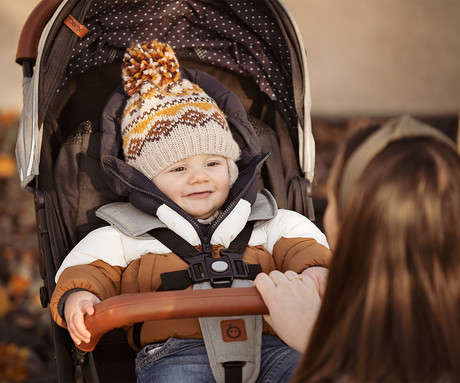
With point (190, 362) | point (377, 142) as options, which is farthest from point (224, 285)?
point (377, 142)

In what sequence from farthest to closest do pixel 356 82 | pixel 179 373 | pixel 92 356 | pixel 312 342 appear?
Answer: 1. pixel 356 82
2. pixel 92 356
3. pixel 179 373
4. pixel 312 342

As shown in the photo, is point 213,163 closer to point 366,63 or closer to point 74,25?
point 74,25

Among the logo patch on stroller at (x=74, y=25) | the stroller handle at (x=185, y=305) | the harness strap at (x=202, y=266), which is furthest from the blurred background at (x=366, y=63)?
the stroller handle at (x=185, y=305)

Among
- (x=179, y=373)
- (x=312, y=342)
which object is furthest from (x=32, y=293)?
(x=312, y=342)

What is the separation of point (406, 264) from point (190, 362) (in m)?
1.02

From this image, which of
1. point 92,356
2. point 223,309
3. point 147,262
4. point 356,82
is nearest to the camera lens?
point 223,309

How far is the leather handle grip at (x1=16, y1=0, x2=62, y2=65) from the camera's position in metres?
2.63

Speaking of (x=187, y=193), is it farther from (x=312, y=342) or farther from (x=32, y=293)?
(x=32, y=293)

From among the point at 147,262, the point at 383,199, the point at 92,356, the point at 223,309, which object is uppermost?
the point at 383,199

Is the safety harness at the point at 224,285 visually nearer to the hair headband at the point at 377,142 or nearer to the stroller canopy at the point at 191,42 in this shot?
the stroller canopy at the point at 191,42

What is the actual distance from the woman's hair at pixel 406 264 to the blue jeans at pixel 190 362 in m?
0.76

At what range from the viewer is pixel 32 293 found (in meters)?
4.04

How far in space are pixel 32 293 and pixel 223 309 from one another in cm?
262

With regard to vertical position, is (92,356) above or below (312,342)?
below
